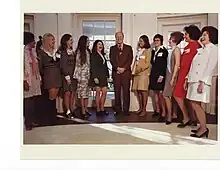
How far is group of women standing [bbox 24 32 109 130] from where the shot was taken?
304 centimetres

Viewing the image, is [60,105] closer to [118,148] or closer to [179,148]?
[118,148]

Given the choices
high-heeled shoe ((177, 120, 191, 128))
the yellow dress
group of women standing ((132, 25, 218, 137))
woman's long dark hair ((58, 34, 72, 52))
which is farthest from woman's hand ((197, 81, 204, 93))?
woman's long dark hair ((58, 34, 72, 52))

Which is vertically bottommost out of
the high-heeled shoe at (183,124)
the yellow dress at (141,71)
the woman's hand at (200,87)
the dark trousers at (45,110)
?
the high-heeled shoe at (183,124)

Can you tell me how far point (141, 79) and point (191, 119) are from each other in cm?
38

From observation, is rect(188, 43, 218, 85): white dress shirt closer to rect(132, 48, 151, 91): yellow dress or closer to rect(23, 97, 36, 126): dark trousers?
rect(132, 48, 151, 91): yellow dress

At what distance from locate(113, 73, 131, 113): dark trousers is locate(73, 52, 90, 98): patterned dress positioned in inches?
6.7

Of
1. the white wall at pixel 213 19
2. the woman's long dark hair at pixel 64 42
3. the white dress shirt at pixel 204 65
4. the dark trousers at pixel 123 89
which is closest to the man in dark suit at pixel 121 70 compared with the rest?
the dark trousers at pixel 123 89

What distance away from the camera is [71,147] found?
3072 mm

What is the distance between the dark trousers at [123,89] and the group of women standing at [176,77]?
0.04 m

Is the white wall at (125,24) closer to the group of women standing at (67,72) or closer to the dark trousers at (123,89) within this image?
the group of women standing at (67,72)

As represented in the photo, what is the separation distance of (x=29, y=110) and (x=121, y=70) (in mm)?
585

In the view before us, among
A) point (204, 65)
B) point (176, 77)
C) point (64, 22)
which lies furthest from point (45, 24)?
point (204, 65)

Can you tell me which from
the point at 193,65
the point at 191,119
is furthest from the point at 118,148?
the point at 193,65

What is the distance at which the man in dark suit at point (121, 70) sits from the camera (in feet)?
10.0
